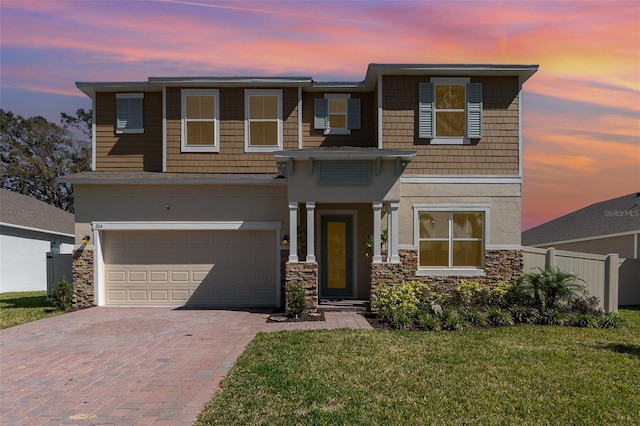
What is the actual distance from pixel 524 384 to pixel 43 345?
8.33m

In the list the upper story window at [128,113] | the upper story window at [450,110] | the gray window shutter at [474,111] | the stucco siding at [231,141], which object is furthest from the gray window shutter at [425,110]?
the upper story window at [128,113]

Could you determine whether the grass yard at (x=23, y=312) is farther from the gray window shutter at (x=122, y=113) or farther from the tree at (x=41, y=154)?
the tree at (x=41, y=154)

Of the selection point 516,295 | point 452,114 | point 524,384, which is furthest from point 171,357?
point 452,114

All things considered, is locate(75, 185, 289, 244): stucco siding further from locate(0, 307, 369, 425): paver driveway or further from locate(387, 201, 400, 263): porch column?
locate(387, 201, 400, 263): porch column

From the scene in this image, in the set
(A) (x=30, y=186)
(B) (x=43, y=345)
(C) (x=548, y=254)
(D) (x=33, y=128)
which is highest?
(D) (x=33, y=128)

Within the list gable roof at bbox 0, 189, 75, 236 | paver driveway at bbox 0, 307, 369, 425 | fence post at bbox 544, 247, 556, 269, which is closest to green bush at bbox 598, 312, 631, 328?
fence post at bbox 544, 247, 556, 269

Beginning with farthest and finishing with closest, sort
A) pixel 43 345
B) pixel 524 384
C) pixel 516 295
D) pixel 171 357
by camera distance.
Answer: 1. pixel 516 295
2. pixel 43 345
3. pixel 171 357
4. pixel 524 384

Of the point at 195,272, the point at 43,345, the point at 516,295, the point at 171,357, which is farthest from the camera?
the point at 195,272

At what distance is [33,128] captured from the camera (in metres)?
33.2

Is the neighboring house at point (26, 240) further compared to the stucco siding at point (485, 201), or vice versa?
the neighboring house at point (26, 240)

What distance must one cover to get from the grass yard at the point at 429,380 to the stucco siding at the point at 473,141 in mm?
5205

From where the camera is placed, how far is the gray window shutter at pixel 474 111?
12.9 meters

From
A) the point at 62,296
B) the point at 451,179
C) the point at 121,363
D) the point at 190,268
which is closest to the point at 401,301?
the point at 451,179

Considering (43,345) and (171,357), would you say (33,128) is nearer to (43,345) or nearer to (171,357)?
(43,345)
